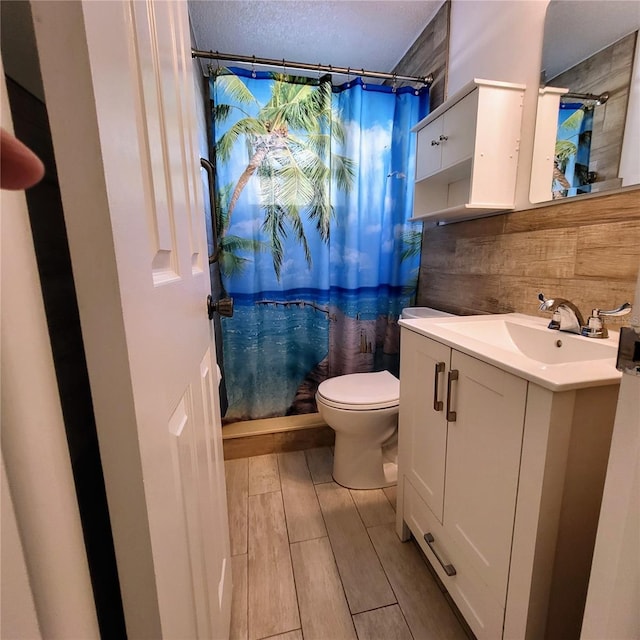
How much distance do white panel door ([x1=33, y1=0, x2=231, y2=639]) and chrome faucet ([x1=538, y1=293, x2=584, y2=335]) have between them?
1095mm

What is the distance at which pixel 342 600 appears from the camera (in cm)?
110

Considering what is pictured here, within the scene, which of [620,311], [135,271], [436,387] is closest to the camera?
[135,271]

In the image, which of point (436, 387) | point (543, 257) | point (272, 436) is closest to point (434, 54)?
point (543, 257)

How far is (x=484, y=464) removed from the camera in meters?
0.83

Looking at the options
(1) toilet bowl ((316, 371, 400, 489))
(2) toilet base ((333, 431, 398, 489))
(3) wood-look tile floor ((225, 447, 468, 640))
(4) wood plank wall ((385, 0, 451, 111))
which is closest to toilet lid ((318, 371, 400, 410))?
(1) toilet bowl ((316, 371, 400, 489))

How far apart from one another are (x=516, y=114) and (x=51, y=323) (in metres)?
1.64

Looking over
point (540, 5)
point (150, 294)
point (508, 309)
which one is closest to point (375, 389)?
point (508, 309)

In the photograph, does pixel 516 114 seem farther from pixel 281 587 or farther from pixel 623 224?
pixel 281 587

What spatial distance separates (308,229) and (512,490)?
1614mm

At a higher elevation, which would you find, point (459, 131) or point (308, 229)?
point (459, 131)

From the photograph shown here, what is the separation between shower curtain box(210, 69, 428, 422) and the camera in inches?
70.9

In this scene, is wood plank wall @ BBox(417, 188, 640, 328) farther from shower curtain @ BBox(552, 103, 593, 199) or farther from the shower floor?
the shower floor

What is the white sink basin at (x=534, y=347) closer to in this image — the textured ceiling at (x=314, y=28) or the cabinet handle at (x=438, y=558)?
the cabinet handle at (x=438, y=558)

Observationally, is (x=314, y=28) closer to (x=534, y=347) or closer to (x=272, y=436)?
(x=534, y=347)
